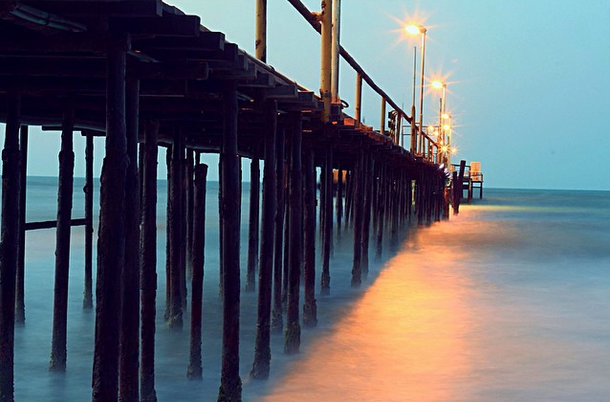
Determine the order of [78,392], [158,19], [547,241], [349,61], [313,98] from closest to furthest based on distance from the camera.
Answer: [158,19], [78,392], [313,98], [349,61], [547,241]

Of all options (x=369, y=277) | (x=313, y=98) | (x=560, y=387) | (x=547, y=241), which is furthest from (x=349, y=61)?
(x=547, y=241)

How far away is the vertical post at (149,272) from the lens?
20.2 ft

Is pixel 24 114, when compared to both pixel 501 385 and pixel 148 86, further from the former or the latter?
pixel 501 385

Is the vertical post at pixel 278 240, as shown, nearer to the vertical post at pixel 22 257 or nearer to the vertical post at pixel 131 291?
the vertical post at pixel 22 257

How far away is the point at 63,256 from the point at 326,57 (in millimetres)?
3236

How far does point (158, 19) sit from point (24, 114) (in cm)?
425

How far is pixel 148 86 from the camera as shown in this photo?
5793 mm

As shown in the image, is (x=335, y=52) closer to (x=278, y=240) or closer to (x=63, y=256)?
(x=278, y=240)

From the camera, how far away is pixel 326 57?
8.52 m

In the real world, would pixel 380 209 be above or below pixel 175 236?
above

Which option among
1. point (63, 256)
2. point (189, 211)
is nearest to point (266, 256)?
point (63, 256)

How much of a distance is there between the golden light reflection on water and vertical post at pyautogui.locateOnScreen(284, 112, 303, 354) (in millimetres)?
242

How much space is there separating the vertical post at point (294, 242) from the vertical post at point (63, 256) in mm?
2094

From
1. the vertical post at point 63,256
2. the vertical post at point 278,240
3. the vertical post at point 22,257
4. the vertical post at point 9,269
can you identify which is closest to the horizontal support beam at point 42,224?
the vertical post at point 63,256
